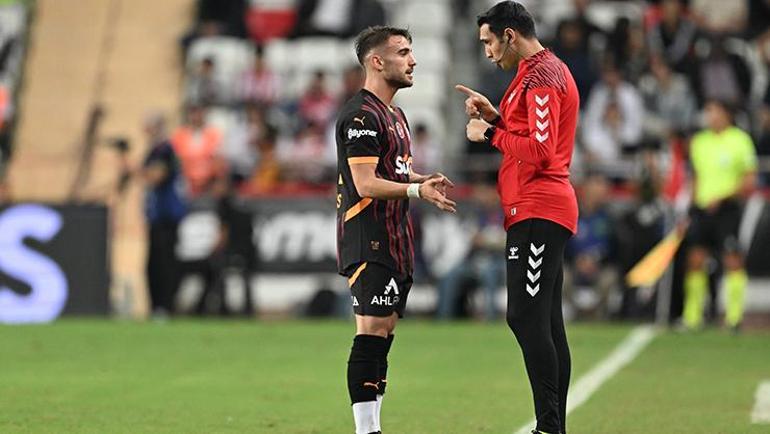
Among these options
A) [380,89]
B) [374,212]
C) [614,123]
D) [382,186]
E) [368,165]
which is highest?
[614,123]

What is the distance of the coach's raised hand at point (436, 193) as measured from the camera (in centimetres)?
848

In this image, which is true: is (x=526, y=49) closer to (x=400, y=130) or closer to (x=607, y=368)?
(x=400, y=130)

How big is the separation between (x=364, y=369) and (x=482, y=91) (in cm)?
1630

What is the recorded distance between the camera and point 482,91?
81.3ft

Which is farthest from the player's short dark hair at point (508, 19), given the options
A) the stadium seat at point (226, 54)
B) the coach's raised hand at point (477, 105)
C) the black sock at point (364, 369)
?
the stadium seat at point (226, 54)

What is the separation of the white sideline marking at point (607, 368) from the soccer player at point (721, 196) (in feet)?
3.03

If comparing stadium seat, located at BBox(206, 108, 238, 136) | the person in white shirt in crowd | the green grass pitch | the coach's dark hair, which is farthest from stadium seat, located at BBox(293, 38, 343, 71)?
the coach's dark hair

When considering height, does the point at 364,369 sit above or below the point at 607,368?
above

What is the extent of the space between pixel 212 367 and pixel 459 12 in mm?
14906

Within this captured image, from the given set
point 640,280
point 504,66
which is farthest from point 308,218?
point 504,66

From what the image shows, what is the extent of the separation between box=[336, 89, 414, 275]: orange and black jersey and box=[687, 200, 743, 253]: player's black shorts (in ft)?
34.5

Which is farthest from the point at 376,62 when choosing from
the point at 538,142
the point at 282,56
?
the point at 282,56

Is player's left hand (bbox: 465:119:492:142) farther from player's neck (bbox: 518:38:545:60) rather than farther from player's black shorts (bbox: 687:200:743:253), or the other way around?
player's black shorts (bbox: 687:200:743:253)

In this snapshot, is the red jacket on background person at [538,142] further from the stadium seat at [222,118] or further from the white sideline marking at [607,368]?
the stadium seat at [222,118]
